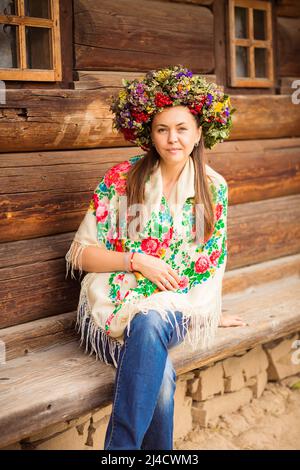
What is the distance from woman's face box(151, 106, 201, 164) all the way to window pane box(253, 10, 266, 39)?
201 cm

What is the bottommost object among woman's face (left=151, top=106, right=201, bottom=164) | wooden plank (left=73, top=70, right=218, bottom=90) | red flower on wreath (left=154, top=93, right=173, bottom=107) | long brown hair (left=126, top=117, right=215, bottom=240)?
long brown hair (left=126, top=117, right=215, bottom=240)

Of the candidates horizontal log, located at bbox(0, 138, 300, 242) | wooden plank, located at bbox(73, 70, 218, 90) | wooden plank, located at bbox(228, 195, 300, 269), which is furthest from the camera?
wooden plank, located at bbox(228, 195, 300, 269)

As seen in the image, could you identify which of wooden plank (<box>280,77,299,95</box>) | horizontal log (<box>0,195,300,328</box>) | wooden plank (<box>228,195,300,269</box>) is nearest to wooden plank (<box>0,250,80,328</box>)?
horizontal log (<box>0,195,300,328</box>)

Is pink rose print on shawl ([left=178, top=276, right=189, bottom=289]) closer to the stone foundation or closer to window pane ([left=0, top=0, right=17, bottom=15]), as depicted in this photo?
the stone foundation

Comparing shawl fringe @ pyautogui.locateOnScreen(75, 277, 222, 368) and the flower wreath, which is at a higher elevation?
the flower wreath

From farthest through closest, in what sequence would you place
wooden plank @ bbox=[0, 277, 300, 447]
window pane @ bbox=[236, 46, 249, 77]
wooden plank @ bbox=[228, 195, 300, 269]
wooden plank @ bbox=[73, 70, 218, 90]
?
window pane @ bbox=[236, 46, 249, 77]
wooden plank @ bbox=[228, 195, 300, 269]
wooden plank @ bbox=[73, 70, 218, 90]
wooden plank @ bbox=[0, 277, 300, 447]

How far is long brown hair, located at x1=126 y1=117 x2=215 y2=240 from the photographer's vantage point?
355cm

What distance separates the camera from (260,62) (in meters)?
5.23

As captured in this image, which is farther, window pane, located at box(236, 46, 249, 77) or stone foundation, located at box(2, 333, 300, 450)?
window pane, located at box(236, 46, 249, 77)

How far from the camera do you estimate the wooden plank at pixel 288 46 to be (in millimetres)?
5305

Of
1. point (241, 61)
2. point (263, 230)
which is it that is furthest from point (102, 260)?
point (241, 61)

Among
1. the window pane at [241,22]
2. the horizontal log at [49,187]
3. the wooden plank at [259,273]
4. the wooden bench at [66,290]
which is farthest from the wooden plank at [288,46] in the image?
the wooden plank at [259,273]
